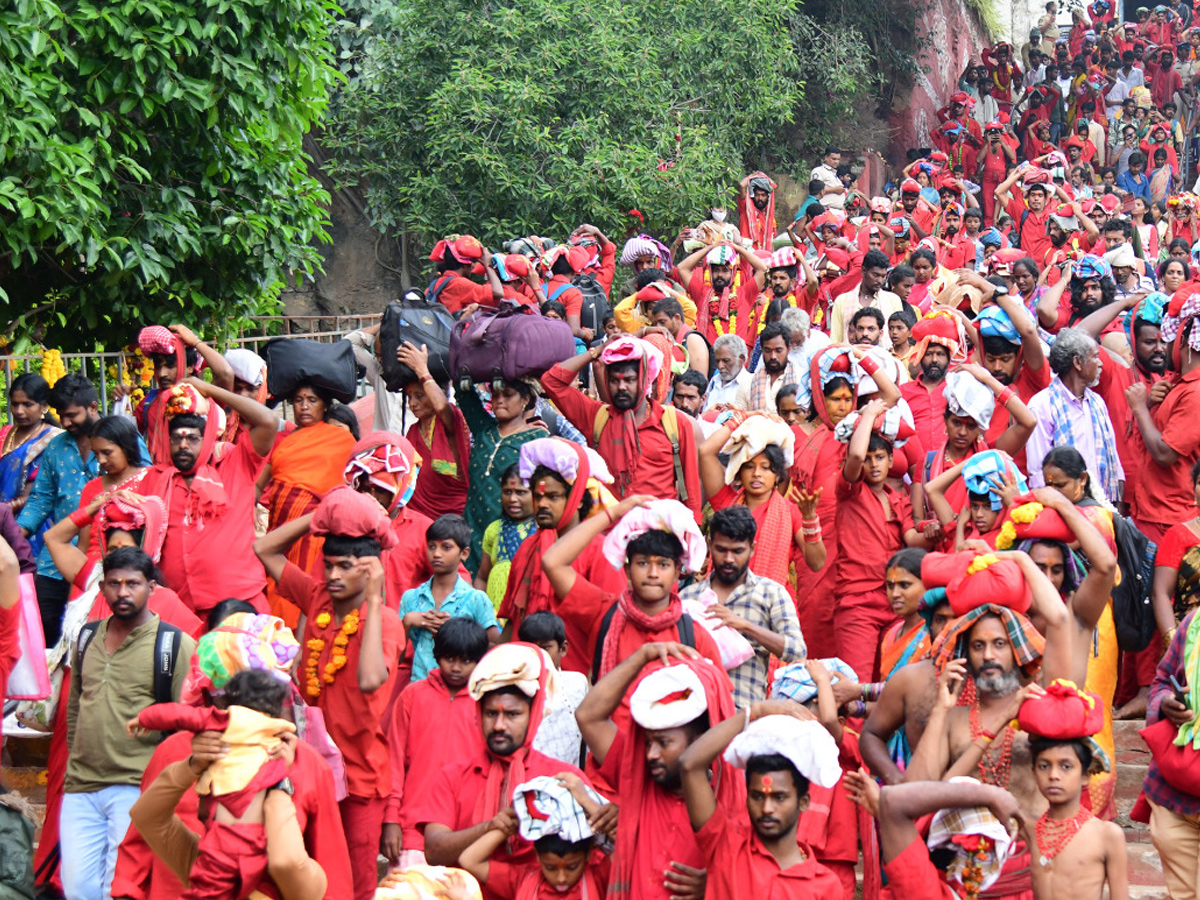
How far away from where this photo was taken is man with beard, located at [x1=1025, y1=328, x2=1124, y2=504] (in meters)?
8.30

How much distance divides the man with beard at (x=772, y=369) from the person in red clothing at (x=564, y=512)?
3373 mm

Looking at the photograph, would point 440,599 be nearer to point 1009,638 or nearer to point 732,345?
point 1009,638

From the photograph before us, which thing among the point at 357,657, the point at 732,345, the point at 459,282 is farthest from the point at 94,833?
the point at 732,345

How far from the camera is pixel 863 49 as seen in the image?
76.1 ft

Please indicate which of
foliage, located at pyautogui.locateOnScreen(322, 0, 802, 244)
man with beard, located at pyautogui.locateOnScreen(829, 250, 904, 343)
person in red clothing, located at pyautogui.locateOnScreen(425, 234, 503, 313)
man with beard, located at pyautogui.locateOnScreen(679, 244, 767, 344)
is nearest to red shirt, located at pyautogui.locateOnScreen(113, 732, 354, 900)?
person in red clothing, located at pyautogui.locateOnScreen(425, 234, 503, 313)

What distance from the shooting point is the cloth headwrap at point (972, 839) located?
4578 mm

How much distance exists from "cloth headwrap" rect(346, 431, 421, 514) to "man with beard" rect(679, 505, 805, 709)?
1.47 meters

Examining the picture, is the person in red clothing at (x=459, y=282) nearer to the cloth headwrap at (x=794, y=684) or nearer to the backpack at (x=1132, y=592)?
the backpack at (x=1132, y=592)

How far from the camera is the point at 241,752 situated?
4340mm

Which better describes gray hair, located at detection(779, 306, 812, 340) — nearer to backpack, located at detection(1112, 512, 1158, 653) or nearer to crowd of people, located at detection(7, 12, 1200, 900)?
crowd of people, located at detection(7, 12, 1200, 900)

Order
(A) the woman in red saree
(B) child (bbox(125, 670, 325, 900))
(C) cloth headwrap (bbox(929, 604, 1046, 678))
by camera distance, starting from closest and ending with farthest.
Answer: (B) child (bbox(125, 670, 325, 900)) < (C) cloth headwrap (bbox(929, 604, 1046, 678)) < (A) the woman in red saree

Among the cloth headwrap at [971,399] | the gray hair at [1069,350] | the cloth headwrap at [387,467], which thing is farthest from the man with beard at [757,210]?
the cloth headwrap at [387,467]

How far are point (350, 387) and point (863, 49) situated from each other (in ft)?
56.5

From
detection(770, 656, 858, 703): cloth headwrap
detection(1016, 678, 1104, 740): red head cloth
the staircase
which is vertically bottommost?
the staircase
